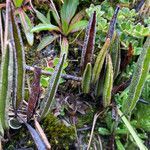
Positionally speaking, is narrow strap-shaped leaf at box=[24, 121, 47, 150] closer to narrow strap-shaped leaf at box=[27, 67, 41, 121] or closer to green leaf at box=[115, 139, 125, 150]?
narrow strap-shaped leaf at box=[27, 67, 41, 121]

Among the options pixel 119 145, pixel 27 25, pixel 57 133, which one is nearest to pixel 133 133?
pixel 119 145

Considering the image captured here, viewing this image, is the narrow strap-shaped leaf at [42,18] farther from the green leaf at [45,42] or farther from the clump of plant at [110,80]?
the clump of plant at [110,80]

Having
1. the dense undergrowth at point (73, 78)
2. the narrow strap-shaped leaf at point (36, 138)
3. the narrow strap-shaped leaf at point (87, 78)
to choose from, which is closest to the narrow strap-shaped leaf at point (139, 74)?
the dense undergrowth at point (73, 78)

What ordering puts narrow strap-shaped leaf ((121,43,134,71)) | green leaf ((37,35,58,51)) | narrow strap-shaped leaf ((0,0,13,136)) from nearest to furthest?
1. narrow strap-shaped leaf ((0,0,13,136))
2. narrow strap-shaped leaf ((121,43,134,71))
3. green leaf ((37,35,58,51))

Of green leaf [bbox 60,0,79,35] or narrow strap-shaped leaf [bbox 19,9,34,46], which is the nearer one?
narrow strap-shaped leaf [bbox 19,9,34,46]

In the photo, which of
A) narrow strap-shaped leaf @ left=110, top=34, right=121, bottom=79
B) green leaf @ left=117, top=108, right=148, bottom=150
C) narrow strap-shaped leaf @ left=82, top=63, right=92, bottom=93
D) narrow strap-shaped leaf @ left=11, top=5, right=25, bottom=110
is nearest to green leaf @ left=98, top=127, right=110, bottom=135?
green leaf @ left=117, top=108, right=148, bottom=150

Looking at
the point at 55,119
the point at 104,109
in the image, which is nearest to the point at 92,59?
the point at 104,109

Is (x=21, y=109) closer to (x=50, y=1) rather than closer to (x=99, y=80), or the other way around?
(x=99, y=80)

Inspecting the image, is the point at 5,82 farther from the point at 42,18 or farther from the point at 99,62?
the point at 42,18
